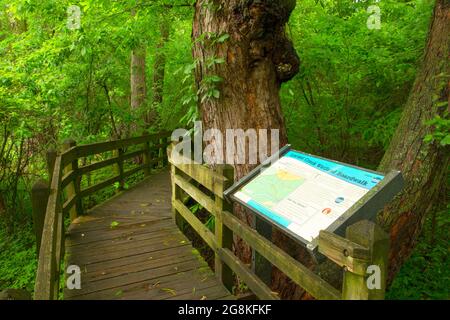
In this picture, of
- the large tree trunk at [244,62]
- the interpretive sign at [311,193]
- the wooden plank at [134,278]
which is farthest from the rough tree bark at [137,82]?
the interpretive sign at [311,193]

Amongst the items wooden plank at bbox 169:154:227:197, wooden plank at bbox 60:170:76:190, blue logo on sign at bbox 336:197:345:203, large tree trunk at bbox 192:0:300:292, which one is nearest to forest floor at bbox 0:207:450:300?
wooden plank at bbox 60:170:76:190

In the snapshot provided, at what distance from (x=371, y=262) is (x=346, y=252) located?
0.50ft

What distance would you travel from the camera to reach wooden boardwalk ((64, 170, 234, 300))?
144 inches

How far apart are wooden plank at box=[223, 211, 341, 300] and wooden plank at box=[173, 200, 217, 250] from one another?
573 mm

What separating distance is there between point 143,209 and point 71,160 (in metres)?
1.58

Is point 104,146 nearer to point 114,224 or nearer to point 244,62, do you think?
point 114,224

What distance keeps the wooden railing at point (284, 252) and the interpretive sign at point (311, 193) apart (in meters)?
0.21

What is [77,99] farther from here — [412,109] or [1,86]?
[412,109]

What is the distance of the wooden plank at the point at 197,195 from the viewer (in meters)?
4.19

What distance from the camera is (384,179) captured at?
2541mm

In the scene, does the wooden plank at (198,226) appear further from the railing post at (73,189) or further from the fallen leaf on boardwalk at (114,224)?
the railing post at (73,189)

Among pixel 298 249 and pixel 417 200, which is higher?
pixel 417 200

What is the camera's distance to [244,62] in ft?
13.6
